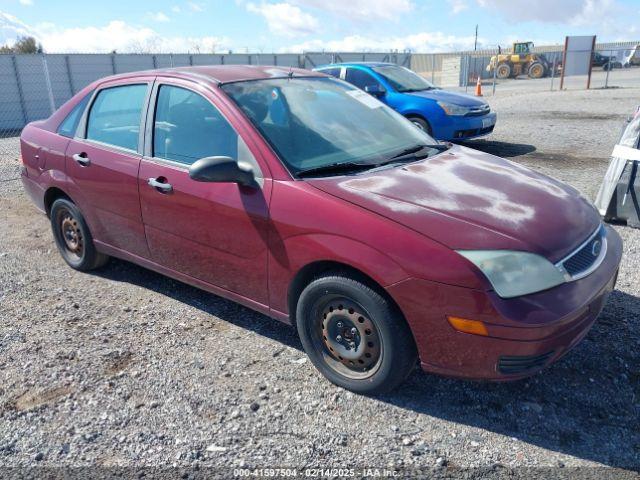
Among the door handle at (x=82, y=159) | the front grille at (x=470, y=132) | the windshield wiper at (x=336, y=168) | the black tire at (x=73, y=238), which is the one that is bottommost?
the black tire at (x=73, y=238)

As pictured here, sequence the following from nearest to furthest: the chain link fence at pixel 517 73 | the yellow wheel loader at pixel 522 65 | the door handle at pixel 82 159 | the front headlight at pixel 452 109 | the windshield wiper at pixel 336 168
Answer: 1. the windshield wiper at pixel 336 168
2. the door handle at pixel 82 159
3. the front headlight at pixel 452 109
4. the chain link fence at pixel 517 73
5. the yellow wheel loader at pixel 522 65

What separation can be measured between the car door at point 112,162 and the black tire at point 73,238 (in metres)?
0.18

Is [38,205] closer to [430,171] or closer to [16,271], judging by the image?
[16,271]

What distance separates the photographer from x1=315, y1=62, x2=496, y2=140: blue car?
30.5ft

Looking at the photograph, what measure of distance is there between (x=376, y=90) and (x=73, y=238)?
6.38m

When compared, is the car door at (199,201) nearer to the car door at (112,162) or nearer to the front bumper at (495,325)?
the car door at (112,162)

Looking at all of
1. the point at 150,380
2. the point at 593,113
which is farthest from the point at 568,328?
the point at 593,113

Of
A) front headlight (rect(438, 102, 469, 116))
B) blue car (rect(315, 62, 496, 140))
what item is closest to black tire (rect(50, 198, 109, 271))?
blue car (rect(315, 62, 496, 140))

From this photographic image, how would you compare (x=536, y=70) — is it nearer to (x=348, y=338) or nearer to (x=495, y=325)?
(x=348, y=338)

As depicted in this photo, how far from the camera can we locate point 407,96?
384 inches

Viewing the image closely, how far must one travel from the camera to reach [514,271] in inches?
99.8

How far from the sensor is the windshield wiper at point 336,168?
3.15 metres

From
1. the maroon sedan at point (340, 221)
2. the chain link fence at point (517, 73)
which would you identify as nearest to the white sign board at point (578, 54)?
the chain link fence at point (517, 73)


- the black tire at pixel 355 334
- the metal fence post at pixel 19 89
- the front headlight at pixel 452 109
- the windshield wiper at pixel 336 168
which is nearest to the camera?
the black tire at pixel 355 334
